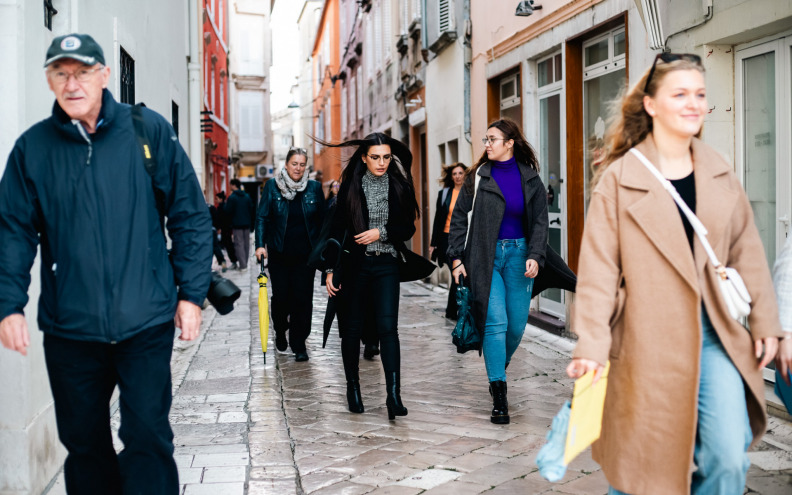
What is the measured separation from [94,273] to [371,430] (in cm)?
272

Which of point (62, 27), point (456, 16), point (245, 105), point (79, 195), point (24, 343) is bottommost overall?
point (24, 343)

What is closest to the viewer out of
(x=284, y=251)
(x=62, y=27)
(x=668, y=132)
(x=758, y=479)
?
(x=668, y=132)

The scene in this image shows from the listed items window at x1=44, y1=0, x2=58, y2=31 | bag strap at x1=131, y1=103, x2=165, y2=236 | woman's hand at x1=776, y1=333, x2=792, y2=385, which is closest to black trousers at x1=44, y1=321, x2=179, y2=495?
bag strap at x1=131, y1=103, x2=165, y2=236

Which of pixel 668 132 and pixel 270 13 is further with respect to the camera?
pixel 270 13

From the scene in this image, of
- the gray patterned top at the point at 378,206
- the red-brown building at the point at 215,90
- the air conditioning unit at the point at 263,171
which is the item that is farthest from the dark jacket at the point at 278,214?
the air conditioning unit at the point at 263,171

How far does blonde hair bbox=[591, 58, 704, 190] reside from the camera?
10.1 feet

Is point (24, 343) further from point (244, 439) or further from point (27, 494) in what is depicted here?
point (244, 439)

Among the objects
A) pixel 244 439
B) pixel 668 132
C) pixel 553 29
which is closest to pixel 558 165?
pixel 553 29

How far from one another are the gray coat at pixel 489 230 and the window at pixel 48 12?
2660 mm

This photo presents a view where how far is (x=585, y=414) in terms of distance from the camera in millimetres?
2762

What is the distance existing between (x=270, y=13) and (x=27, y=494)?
4706 cm

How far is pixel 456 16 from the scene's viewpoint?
13.8 m

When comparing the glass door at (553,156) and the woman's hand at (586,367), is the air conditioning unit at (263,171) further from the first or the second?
the woman's hand at (586,367)

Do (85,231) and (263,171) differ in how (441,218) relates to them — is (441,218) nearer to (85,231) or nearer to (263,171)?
(85,231)
